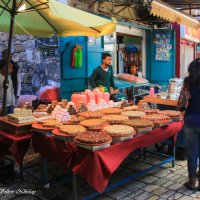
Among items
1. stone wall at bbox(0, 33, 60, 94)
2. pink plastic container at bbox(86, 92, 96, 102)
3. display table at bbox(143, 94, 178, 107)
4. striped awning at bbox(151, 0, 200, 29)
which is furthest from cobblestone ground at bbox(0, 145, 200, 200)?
striped awning at bbox(151, 0, 200, 29)

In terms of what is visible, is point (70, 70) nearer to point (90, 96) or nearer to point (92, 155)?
point (90, 96)

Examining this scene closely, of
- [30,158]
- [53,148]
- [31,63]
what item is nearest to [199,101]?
[53,148]

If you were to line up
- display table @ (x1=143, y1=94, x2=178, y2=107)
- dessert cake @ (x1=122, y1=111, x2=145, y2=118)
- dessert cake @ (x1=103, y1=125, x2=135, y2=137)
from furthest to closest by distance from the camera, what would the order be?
display table @ (x1=143, y1=94, x2=178, y2=107)
dessert cake @ (x1=122, y1=111, x2=145, y2=118)
dessert cake @ (x1=103, y1=125, x2=135, y2=137)

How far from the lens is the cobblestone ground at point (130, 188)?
402 centimetres

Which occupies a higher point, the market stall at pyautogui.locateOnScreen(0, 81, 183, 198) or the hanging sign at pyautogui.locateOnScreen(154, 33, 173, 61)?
the hanging sign at pyautogui.locateOnScreen(154, 33, 173, 61)

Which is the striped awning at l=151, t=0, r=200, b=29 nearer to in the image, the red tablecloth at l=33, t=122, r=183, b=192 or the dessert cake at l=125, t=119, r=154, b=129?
the dessert cake at l=125, t=119, r=154, b=129

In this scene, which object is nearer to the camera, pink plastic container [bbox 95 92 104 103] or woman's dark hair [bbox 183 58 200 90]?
woman's dark hair [bbox 183 58 200 90]

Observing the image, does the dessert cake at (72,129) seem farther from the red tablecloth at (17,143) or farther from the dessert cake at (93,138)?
the red tablecloth at (17,143)

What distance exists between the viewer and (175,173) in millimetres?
4797

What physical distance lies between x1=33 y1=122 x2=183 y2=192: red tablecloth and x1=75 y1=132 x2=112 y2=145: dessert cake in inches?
4.3

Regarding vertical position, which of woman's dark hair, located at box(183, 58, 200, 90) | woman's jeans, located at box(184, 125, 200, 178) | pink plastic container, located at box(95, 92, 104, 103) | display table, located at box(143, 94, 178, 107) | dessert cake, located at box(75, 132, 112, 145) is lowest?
woman's jeans, located at box(184, 125, 200, 178)

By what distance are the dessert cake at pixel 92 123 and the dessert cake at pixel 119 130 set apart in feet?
0.49

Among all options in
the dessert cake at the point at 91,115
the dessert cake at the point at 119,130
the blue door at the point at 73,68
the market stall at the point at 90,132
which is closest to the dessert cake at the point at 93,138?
the market stall at the point at 90,132

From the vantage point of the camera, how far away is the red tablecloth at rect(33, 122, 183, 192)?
3.08 metres
